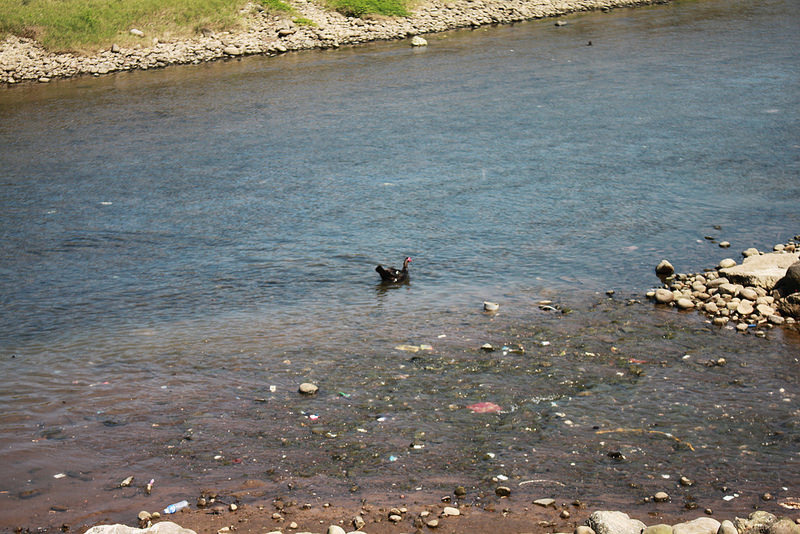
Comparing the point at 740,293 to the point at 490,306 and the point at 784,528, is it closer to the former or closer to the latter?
the point at 490,306

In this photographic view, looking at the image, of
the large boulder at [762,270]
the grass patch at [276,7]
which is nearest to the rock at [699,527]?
the large boulder at [762,270]

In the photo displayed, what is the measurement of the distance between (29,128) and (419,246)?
17.5m

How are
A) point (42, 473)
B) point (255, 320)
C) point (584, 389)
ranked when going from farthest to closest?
1. point (255, 320)
2. point (584, 389)
3. point (42, 473)

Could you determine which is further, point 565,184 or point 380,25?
point 380,25

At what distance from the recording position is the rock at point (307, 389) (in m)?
10.1

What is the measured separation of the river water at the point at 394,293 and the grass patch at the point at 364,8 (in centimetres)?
1338

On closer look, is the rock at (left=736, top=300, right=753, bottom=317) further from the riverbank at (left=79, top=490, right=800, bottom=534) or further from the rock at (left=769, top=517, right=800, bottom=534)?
the rock at (left=769, top=517, right=800, bottom=534)

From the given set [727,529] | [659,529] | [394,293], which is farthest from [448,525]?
[394,293]

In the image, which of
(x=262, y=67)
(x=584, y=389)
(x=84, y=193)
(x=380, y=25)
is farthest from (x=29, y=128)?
(x=584, y=389)

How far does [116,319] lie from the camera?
12.8 m

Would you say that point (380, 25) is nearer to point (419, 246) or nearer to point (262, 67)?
point (262, 67)

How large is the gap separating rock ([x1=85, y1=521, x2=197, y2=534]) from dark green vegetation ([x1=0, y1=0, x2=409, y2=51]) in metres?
33.1

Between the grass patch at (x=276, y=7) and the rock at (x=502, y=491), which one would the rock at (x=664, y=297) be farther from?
the grass patch at (x=276, y=7)

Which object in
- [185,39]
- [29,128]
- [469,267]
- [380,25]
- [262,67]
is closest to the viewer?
[469,267]
